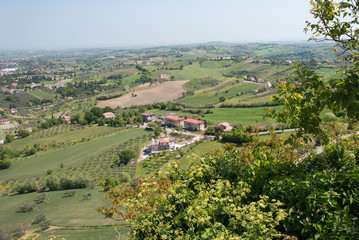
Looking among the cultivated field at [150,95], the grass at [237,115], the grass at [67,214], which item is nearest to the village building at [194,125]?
the grass at [237,115]

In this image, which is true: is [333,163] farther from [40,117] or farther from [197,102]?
[40,117]

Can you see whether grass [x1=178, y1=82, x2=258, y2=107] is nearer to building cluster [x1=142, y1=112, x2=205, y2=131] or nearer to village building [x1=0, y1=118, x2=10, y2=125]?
building cluster [x1=142, y1=112, x2=205, y2=131]

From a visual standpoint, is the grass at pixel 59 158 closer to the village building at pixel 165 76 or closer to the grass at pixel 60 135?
the grass at pixel 60 135

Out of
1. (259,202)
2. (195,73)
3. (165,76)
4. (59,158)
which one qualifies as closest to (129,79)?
(165,76)

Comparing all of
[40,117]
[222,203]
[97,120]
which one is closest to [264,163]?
[222,203]

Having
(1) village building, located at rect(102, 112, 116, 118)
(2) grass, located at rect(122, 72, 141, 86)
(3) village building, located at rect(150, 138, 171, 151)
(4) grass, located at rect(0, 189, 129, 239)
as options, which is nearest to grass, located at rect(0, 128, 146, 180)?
(3) village building, located at rect(150, 138, 171, 151)

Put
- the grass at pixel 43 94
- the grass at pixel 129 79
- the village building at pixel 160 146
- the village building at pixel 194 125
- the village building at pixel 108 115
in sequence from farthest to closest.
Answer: the grass at pixel 129 79, the grass at pixel 43 94, the village building at pixel 108 115, the village building at pixel 194 125, the village building at pixel 160 146
